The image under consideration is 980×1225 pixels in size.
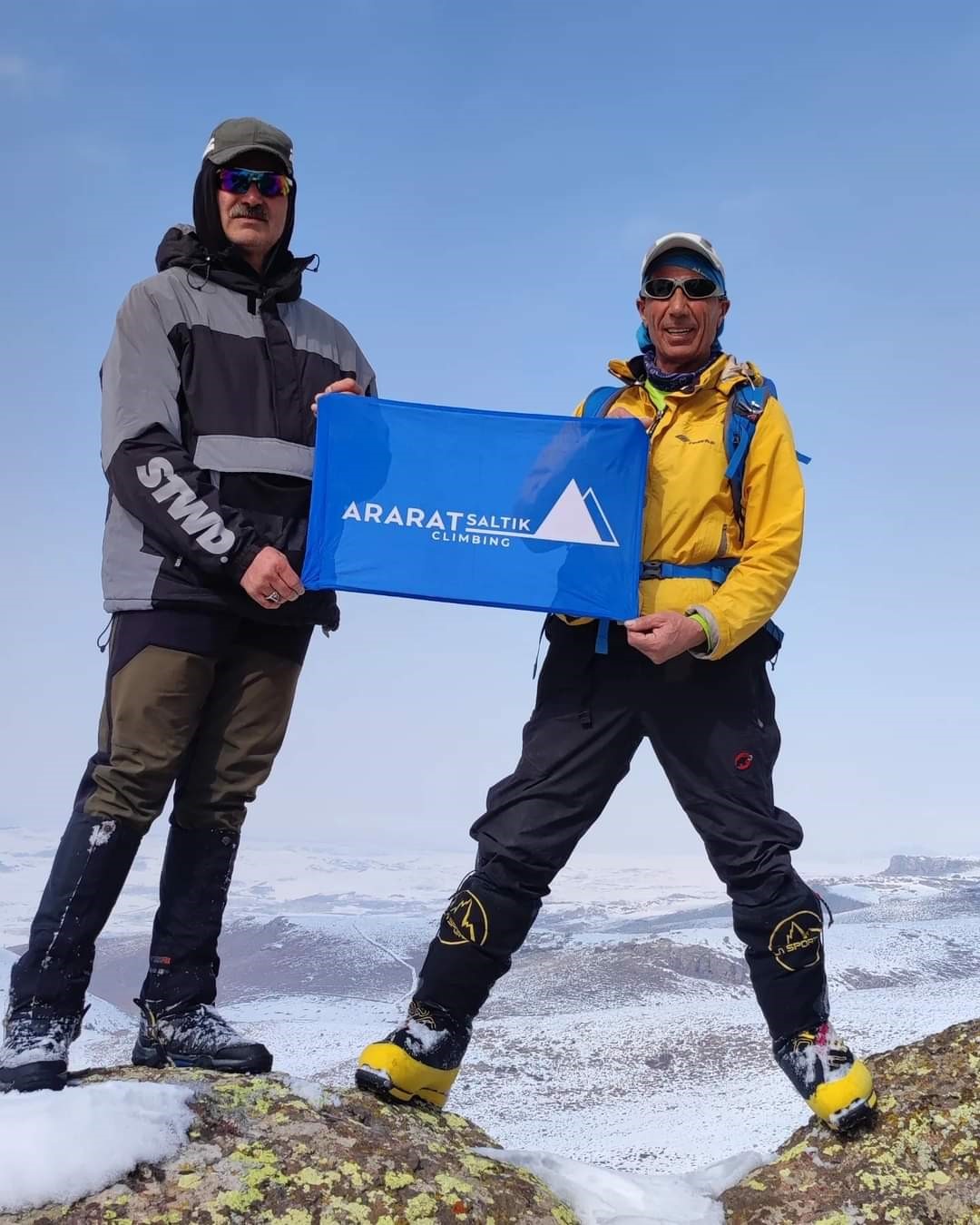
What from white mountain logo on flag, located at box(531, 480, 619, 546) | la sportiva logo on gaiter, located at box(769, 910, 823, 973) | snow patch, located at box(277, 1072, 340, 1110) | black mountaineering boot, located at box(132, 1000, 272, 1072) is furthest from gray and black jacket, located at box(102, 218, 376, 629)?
la sportiva logo on gaiter, located at box(769, 910, 823, 973)

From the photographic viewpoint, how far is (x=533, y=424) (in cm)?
411

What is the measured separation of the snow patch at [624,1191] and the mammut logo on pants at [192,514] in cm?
254

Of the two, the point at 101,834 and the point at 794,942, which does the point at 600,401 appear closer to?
the point at 794,942

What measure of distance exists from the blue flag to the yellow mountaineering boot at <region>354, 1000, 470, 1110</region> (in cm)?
173

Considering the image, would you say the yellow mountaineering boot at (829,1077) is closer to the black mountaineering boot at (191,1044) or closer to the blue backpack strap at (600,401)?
the black mountaineering boot at (191,1044)

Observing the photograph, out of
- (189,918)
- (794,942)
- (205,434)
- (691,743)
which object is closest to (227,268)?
(205,434)

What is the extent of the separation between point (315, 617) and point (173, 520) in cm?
72

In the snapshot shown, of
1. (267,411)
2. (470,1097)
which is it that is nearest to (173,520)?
(267,411)

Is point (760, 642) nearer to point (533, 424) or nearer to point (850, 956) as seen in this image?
point (533, 424)

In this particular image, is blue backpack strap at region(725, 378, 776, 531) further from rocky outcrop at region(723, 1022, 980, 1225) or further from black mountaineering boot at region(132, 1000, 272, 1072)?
black mountaineering boot at region(132, 1000, 272, 1072)

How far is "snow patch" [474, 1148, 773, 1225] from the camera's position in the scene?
3.67 m

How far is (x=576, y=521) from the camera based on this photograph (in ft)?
13.3

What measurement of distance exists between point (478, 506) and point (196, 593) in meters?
1.18

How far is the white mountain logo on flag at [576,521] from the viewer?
404 centimetres
